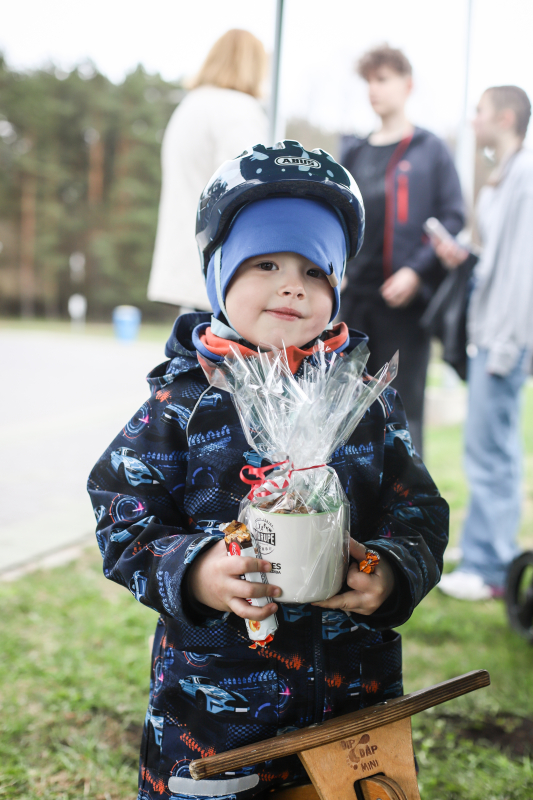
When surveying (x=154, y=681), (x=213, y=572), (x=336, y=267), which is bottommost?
(x=154, y=681)

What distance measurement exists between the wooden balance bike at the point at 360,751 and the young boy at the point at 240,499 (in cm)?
13

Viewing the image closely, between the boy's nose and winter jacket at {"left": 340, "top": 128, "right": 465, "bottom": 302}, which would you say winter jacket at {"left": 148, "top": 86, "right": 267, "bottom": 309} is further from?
the boy's nose

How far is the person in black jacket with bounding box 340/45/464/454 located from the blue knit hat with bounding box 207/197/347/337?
1833 millimetres

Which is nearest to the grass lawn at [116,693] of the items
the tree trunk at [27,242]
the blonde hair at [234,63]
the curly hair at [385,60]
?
the blonde hair at [234,63]

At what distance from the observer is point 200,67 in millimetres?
2939

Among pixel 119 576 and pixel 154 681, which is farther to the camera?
pixel 154 681

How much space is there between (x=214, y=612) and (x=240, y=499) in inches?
8.5

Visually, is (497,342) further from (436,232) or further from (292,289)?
(292,289)

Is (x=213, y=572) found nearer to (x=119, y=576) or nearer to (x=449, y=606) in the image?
(x=119, y=576)

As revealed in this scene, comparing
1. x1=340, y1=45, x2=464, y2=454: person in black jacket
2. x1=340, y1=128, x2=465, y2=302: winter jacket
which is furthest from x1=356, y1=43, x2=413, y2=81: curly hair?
x1=340, y1=128, x2=465, y2=302: winter jacket

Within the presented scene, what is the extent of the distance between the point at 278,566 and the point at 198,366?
1.50 ft

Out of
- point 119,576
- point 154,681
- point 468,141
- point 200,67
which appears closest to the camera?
point 119,576

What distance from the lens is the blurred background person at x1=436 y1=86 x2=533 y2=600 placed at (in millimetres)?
3096

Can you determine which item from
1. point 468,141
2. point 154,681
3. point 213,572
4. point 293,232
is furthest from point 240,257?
point 468,141
